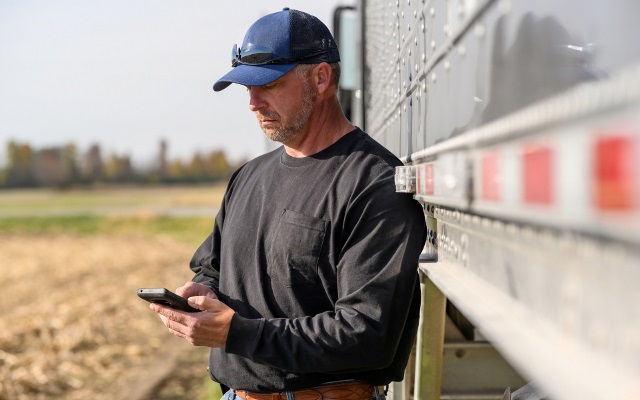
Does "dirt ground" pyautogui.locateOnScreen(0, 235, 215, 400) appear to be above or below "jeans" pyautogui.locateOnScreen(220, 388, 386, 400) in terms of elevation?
below

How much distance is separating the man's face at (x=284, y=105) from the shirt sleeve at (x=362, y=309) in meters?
0.44

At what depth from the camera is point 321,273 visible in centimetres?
259

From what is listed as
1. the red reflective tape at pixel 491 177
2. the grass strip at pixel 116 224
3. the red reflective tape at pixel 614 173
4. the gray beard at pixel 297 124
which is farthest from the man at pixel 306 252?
the grass strip at pixel 116 224

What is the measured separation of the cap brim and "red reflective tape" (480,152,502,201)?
1464 millimetres

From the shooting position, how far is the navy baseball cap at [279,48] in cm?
282

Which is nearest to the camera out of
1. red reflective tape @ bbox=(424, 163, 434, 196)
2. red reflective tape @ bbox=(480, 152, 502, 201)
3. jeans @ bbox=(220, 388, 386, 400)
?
red reflective tape @ bbox=(480, 152, 502, 201)

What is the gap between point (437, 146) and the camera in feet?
6.82

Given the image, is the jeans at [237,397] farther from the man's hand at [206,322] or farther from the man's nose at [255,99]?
the man's nose at [255,99]

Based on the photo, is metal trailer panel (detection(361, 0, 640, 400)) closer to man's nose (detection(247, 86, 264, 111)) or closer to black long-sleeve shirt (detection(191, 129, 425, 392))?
black long-sleeve shirt (detection(191, 129, 425, 392))

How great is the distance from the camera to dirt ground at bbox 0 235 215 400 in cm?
914

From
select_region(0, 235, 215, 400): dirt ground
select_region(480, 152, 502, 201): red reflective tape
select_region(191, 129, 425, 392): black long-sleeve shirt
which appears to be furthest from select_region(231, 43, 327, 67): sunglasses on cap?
select_region(0, 235, 215, 400): dirt ground

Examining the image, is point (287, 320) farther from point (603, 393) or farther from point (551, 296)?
point (603, 393)

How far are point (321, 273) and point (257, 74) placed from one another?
0.70 meters

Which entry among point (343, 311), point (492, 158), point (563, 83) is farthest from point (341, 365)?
point (563, 83)
